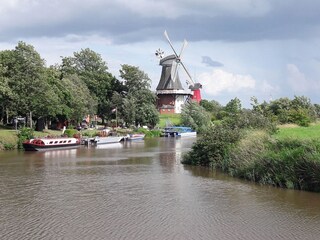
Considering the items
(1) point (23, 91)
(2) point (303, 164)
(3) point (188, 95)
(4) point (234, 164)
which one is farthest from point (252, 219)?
(3) point (188, 95)

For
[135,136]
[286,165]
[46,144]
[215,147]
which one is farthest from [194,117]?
[286,165]

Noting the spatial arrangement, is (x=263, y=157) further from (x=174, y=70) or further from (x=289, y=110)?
(x=174, y=70)

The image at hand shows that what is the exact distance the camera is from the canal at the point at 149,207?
15.2 meters

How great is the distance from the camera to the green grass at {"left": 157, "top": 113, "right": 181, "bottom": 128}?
10296 centimetres

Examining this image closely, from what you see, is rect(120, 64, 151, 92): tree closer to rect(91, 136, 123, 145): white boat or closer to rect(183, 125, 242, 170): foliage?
rect(91, 136, 123, 145): white boat

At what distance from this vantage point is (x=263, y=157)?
24.3m

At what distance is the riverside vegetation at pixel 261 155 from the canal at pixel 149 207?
83 cm

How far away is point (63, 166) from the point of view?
3519cm

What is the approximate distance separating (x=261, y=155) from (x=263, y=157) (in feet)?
1.71

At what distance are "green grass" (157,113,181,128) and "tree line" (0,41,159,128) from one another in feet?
25.8

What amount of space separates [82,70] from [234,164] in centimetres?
7598

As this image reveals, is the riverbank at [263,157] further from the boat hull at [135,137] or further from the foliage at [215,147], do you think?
the boat hull at [135,137]

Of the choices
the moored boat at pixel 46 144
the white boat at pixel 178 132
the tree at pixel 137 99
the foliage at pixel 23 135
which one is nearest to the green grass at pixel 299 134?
the moored boat at pixel 46 144

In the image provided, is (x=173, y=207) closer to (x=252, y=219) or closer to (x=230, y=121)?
(x=252, y=219)
